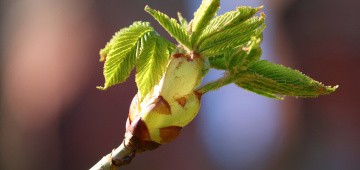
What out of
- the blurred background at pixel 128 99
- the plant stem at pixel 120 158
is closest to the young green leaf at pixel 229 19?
the plant stem at pixel 120 158

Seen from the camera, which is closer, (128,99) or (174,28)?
(174,28)

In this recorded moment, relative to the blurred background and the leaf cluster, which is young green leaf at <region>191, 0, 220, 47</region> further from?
the blurred background

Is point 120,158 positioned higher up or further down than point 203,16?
further down

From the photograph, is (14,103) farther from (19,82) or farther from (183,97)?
Result: (183,97)

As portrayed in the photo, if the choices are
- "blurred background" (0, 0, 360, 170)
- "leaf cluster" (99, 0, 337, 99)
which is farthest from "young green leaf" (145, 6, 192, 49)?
"blurred background" (0, 0, 360, 170)

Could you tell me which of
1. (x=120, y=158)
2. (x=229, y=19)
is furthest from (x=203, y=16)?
(x=120, y=158)

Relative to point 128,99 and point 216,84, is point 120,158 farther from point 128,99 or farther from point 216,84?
point 128,99

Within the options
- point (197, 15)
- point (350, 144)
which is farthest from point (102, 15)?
point (197, 15)
